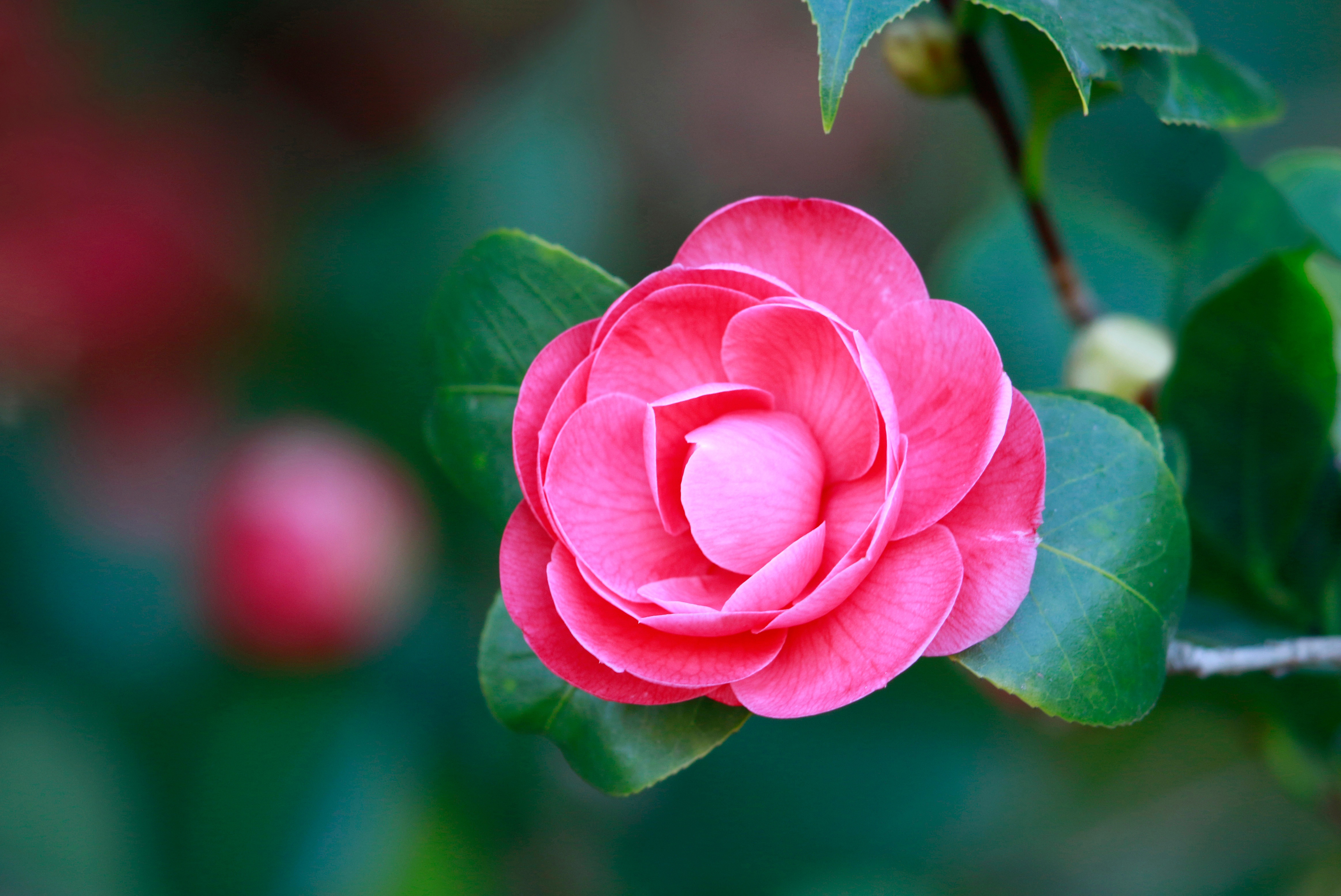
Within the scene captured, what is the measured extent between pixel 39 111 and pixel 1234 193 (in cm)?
174

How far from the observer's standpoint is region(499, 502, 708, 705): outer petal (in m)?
0.41

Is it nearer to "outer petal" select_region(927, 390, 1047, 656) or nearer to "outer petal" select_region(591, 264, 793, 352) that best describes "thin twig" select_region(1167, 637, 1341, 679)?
"outer petal" select_region(927, 390, 1047, 656)

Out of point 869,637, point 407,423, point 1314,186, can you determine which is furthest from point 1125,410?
point 407,423

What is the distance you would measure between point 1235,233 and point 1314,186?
0.14 m

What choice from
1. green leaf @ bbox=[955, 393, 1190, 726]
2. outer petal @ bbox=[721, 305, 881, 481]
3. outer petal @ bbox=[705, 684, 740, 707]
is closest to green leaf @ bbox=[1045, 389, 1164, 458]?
green leaf @ bbox=[955, 393, 1190, 726]

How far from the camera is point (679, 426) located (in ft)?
1.49

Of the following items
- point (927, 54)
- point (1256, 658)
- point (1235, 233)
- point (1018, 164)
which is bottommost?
point (1256, 658)

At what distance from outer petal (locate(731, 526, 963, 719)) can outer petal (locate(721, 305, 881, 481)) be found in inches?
2.0

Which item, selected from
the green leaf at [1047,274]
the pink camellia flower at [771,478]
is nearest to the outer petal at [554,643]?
the pink camellia flower at [771,478]

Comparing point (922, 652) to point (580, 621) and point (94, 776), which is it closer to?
point (580, 621)

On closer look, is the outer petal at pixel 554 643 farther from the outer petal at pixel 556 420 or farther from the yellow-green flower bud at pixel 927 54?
the yellow-green flower bud at pixel 927 54

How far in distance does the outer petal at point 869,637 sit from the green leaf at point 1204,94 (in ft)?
1.00

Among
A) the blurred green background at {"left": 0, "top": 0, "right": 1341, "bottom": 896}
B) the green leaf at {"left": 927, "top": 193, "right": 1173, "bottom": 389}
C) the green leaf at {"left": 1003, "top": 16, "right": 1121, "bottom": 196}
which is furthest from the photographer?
the blurred green background at {"left": 0, "top": 0, "right": 1341, "bottom": 896}

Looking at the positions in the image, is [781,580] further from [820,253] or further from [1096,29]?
[1096,29]
